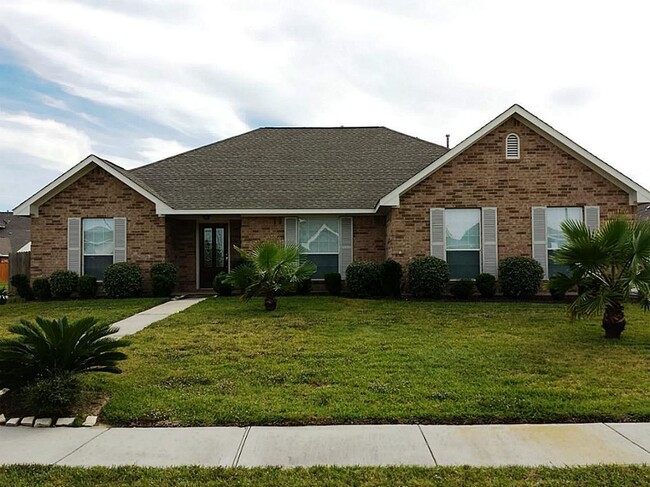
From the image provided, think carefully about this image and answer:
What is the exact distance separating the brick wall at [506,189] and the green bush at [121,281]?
8.00 meters

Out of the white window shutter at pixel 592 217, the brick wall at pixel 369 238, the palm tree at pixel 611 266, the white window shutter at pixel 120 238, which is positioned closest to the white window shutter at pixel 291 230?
the brick wall at pixel 369 238

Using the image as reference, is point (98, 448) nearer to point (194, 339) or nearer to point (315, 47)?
point (194, 339)

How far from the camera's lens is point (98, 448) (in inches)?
181

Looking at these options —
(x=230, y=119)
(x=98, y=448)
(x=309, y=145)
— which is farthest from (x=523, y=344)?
(x=230, y=119)

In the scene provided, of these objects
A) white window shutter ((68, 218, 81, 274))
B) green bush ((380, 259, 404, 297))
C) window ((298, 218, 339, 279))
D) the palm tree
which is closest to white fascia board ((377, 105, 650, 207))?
green bush ((380, 259, 404, 297))

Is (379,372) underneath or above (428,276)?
underneath

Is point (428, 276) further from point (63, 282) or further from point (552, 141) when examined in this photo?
point (63, 282)

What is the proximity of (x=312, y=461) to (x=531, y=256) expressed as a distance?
1249 centimetres

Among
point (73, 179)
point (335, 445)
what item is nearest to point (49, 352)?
point (335, 445)

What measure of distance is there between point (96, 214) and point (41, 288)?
9.36ft

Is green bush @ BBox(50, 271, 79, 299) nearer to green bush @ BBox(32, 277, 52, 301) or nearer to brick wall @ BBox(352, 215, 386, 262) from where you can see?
green bush @ BBox(32, 277, 52, 301)

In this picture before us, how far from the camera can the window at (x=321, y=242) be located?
1689 centimetres

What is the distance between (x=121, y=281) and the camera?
15.6m

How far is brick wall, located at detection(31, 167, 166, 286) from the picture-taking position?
16422mm
